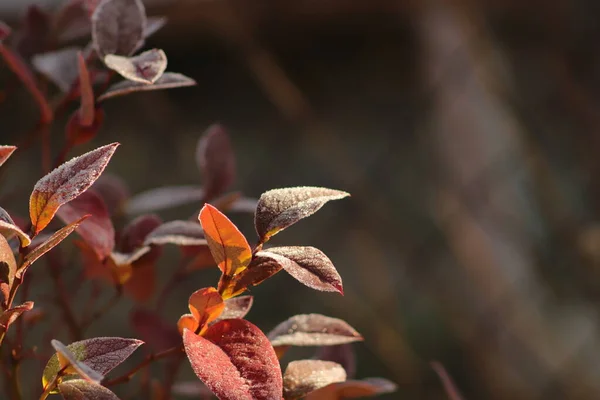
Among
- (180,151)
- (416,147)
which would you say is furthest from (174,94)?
(416,147)

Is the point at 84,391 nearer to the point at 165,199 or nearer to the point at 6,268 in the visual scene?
the point at 6,268

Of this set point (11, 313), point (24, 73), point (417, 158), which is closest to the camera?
point (11, 313)

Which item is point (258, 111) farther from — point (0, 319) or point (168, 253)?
point (0, 319)

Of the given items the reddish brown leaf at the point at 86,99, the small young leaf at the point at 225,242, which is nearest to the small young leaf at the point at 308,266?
the small young leaf at the point at 225,242

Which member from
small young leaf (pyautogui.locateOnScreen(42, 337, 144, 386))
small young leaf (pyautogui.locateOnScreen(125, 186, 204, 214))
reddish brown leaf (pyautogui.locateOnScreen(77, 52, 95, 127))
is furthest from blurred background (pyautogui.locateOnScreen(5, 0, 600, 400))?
small young leaf (pyautogui.locateOnScreen(42, 337, 144, 386))

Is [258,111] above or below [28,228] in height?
below

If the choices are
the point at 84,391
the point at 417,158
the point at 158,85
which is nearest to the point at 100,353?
the point at 84,391
